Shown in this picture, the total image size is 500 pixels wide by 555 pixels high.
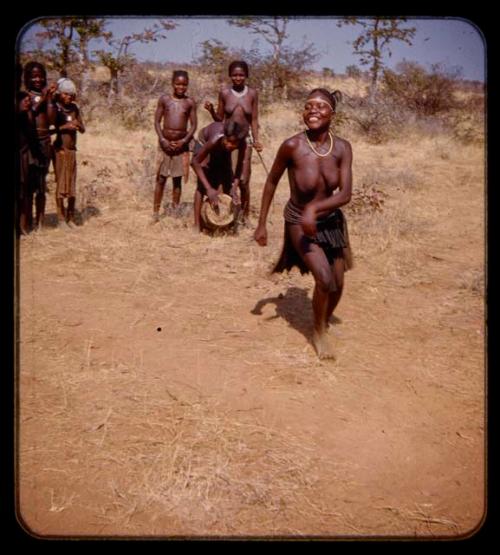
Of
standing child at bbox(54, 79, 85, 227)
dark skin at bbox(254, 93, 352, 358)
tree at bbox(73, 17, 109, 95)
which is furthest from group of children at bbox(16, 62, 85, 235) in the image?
tree at bbox(73, 17, 109, 95)

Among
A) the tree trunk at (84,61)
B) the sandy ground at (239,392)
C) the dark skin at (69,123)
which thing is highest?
the tree trunk at (84,61)

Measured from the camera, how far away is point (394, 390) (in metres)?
3.85

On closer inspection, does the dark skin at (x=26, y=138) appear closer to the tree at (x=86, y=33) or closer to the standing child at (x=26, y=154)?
the standing child at (x=26, y=154)

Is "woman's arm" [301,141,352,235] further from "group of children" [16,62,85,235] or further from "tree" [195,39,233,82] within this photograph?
"tree" [195,39,233,82]

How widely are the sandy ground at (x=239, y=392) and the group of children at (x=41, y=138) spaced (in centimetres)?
43

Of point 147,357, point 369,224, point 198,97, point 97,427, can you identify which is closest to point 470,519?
point 97,427

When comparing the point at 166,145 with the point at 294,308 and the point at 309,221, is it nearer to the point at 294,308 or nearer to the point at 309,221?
the point at 294,308

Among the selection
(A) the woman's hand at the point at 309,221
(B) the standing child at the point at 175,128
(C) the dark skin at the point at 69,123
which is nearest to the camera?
(A) the woman's hand at the point at 309,221

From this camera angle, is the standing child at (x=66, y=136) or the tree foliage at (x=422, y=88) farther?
the tree foliage at (x=422, y=88)

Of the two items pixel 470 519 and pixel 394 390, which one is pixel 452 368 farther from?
pixel 470 519

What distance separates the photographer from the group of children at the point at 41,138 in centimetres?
637

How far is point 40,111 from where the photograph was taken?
650cm

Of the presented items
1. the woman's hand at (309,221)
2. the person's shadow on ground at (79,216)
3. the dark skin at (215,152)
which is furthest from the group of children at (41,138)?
the woman's hand at (309,221)
